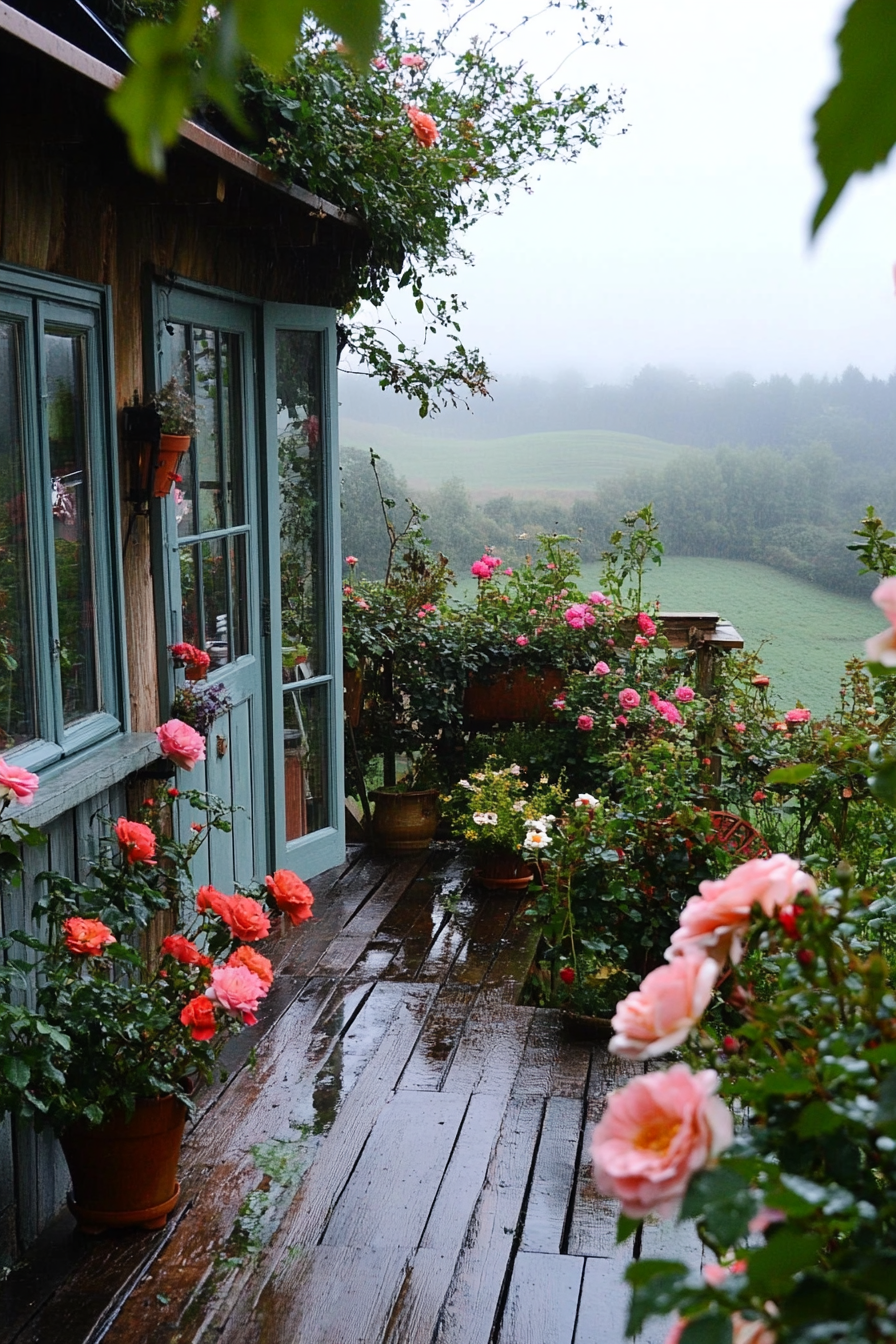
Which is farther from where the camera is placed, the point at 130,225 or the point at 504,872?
the point at 504,872

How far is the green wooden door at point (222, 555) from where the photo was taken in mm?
3543

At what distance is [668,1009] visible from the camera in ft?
2.56

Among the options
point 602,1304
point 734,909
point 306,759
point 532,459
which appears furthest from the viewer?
point 532,459

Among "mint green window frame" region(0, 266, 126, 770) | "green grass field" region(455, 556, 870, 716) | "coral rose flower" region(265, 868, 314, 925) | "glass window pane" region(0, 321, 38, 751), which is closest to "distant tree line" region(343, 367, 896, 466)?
"green grass field" region(455, 556, 870, 716)

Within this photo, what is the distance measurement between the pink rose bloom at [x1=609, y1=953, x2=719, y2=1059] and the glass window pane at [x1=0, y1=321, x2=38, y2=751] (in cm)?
198

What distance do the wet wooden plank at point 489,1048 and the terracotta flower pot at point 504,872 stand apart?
106 centimetres

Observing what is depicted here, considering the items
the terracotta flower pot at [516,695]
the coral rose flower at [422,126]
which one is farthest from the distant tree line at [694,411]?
Answer: the coral rose flower at [422,126]

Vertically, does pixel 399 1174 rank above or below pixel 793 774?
below

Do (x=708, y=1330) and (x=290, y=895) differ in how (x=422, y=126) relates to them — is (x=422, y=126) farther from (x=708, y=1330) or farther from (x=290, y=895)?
(x=708, y=1330)

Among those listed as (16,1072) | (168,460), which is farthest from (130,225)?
(16,1072)

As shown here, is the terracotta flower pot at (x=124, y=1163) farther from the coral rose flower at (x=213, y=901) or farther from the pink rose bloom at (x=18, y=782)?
the pink rose bloom at (x=18, y=782)

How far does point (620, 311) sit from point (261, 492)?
2973mm

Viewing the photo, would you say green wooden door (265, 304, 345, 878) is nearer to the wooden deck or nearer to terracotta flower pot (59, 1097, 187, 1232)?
the wooden deck

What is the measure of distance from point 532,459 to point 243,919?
471cm
